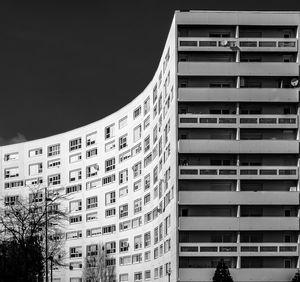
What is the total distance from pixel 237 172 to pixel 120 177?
32693mm

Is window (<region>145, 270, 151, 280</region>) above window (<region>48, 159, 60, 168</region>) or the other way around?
the other way around

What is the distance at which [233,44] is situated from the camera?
7200 centimetres

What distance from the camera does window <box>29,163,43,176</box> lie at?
11753 centimetres

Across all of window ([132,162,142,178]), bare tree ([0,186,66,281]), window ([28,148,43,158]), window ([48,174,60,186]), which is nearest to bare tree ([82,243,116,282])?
bare tree ([0,186,66,281])

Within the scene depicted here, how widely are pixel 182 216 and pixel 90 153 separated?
1546 inches

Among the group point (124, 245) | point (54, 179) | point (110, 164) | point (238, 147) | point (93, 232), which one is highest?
point (54, 179)

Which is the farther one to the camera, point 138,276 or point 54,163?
point 54,163

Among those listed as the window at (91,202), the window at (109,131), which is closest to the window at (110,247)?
the window at (91,202)

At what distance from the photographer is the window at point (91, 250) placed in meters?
106

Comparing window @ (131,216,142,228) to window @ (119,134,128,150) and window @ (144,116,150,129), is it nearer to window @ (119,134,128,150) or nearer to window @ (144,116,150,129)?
window @ (119,134,128,150)

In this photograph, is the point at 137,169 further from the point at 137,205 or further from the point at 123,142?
the point at 123,142

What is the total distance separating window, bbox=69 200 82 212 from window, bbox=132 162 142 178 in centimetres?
1590

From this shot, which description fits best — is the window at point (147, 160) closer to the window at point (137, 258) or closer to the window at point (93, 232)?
the window at point (137, 258)

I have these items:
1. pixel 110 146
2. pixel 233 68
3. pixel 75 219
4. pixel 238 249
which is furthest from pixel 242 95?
pixel 75 219
